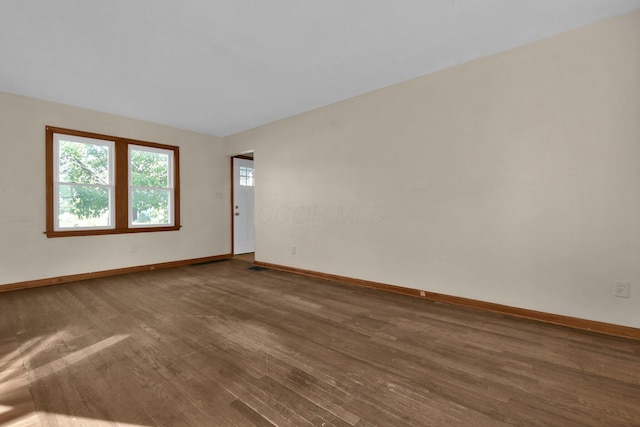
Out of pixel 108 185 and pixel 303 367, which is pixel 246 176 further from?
pixel 303 367

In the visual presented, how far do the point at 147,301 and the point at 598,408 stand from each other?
3.97 meters

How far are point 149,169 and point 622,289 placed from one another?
21.4 feet

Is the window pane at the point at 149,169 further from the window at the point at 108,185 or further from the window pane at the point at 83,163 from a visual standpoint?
the window pane at the point at 83,163

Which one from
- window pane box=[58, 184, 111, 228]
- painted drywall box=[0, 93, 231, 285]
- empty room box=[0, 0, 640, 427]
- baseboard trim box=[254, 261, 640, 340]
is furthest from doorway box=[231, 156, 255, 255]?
baseboard trim box=[254, 261, 640, 340]

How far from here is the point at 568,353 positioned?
2.08 m

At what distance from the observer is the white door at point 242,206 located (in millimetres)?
6488

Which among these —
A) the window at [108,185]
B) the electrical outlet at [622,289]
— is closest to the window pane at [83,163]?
the window at [108,185]

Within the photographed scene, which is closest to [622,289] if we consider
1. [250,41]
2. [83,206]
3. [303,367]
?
[303,367]

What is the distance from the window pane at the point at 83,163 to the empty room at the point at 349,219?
0.03m

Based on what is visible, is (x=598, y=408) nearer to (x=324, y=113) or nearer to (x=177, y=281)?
(x=324, y=113)

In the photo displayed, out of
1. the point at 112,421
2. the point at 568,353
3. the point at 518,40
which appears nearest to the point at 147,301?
the point at 112,421

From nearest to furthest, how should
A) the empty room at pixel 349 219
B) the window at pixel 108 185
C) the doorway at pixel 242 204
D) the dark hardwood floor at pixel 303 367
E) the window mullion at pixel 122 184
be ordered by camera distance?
1. the dark hardwood floor at pixel 303 367
2. the empty room at pixel 349 219
3. the window at pixel 108 185
4. the window mullion at pixel 122 184
5. the doorway at pixel 242 204

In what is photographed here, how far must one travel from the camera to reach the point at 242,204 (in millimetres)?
6641

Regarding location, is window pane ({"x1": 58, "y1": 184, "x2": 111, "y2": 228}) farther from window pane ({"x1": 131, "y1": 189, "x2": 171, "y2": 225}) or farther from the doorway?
the doorway
